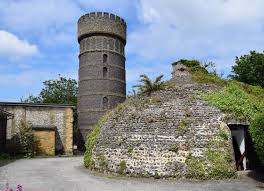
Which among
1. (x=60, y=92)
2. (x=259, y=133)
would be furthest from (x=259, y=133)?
(x=60, y=92)

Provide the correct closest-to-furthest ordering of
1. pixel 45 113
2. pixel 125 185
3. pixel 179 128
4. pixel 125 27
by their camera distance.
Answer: pixel 125 185 → pixel 179 128 → pixel 45 113 → pixel 125 27

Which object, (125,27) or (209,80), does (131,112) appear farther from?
(125,27)

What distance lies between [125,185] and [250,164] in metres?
7.13

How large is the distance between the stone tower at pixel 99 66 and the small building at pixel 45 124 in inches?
192

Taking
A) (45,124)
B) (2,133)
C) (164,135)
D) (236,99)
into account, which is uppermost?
(236,99)

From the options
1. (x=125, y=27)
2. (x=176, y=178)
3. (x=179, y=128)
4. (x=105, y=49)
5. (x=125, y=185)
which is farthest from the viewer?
(x=125, y=27)

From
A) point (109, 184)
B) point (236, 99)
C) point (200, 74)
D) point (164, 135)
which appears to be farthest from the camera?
point (200, 74)

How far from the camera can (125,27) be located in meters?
42.8

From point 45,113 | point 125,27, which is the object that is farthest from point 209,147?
point 125,27

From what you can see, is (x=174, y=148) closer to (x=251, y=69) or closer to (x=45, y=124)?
(x=45, y=124)

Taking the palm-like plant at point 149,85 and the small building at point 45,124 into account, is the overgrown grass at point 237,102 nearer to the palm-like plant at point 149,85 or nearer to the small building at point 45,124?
the palm-like plant at point 149,85

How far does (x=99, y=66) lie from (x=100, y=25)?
5.06 metres

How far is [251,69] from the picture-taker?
3653 cm

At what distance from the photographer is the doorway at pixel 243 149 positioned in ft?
54.4
